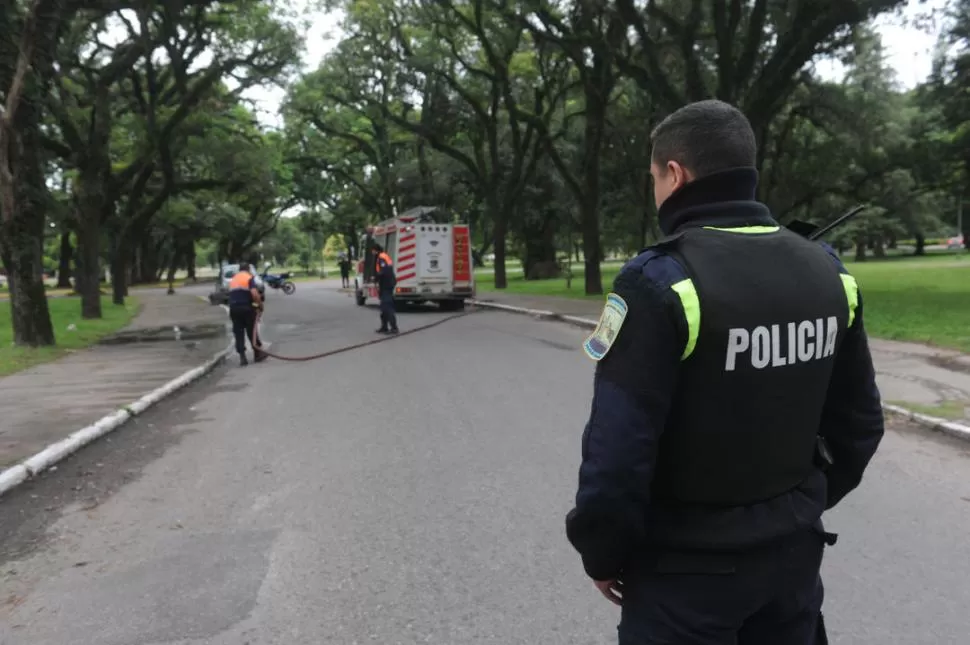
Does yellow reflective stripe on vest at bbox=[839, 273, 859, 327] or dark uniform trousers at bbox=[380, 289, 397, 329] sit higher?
yellow reflective stripe on vest at bbox=[839, 273, 859, 327]

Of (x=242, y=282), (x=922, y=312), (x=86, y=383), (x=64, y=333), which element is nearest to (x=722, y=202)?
(x=86, y=383)

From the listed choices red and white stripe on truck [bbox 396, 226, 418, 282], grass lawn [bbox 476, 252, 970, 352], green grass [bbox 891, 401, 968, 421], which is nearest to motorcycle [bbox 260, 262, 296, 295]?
red and white stripe on truck [bbox 396, 226, 418, 282]

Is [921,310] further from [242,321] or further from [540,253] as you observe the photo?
[540,253]

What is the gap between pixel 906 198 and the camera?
44812mm

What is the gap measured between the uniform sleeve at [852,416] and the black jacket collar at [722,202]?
0.49 m

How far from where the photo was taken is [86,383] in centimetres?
1118

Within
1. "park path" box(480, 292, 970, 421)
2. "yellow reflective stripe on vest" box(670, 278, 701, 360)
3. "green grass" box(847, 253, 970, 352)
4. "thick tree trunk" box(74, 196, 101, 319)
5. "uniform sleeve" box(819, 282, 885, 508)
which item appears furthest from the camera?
"thick tree trunk" box(74, 196, 101, 319)

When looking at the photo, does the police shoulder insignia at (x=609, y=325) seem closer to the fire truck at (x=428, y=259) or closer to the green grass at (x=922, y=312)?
the green grass at (x=922, y=312)

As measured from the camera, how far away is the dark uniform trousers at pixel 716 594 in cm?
179

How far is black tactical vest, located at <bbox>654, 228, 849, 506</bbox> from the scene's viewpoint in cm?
176

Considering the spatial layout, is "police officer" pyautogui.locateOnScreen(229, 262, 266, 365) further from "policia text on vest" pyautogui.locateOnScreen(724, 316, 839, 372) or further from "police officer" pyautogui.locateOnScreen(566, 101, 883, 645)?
"policia text on vest" pyautogui.locateOnScreen(724, 316, 839, 372)

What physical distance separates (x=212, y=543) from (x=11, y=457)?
3.21m

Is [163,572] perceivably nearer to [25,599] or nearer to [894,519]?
[25,599]

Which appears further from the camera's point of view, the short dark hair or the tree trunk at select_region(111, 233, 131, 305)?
the tree trunk at select_region(111, 233, 131, 305)
